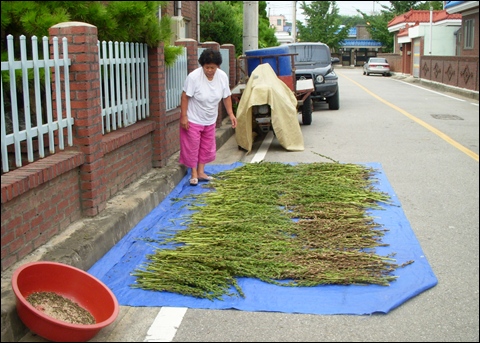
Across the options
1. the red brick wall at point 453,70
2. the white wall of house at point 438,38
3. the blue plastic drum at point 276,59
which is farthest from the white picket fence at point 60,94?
the white wall of house at point 438,38

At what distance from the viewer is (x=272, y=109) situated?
10641 millimetres

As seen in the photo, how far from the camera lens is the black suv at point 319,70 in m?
17.2

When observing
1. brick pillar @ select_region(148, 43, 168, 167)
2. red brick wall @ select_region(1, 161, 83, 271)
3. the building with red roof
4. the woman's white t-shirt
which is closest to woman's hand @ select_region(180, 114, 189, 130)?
the woman's white t-shirt

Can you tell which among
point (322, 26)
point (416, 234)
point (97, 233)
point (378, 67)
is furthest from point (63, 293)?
point (322, 26)

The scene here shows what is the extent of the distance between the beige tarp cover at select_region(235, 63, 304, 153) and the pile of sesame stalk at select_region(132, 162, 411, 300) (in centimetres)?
253

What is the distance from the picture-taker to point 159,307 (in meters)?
4.52

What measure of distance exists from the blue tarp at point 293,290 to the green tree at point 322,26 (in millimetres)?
59825

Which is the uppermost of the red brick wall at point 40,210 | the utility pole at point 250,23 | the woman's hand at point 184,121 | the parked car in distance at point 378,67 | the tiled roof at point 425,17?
the tiled roof at point 425,17

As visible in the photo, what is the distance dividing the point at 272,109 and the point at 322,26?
58183 mm

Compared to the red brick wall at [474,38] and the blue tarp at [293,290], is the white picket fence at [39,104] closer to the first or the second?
the blue tarp at [293,290]

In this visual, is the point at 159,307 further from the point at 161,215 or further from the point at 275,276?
the point at 161,215

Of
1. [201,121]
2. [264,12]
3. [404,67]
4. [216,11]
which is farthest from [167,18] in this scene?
[404,67]

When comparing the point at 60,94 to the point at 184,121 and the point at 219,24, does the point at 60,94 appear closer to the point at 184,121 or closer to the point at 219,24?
the point at 184,121

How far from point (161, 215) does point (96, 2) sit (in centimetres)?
239
